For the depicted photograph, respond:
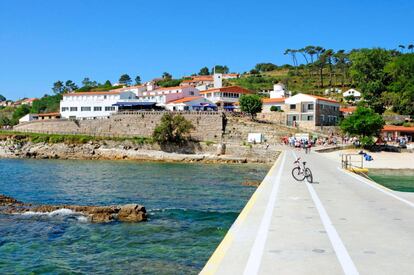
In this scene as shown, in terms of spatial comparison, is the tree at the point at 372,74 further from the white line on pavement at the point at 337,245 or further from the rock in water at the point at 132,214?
the white line on pavement at the point at 337,245

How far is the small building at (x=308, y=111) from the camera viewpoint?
2783 inches

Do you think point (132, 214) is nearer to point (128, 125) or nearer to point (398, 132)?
point (128, 125)

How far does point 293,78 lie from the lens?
437 ft

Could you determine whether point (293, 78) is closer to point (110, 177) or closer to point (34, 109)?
point (34, 109)

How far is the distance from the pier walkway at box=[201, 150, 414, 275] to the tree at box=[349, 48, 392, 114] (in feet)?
234

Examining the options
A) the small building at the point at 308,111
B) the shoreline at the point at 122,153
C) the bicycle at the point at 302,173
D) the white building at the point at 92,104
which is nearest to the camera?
the bicycle at the point at 302,173

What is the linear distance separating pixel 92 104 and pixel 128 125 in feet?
49.0

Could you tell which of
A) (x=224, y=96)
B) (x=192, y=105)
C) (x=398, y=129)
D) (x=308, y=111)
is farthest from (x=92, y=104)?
(x=398, y=129)

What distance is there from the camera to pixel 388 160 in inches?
1838

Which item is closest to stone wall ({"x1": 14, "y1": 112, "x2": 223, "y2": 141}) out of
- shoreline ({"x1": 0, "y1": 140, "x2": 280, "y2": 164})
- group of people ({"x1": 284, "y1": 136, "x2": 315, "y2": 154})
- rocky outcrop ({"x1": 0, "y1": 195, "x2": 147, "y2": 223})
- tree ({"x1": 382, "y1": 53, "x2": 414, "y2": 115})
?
shoreline ({"x1": 0, "y1": 140, "x2": 280, "y2": 164})

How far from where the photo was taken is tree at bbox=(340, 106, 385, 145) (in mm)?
55031

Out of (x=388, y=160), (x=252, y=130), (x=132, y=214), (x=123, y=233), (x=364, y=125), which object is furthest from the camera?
(x=252, y=130)

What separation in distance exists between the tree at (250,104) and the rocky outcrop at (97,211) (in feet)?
177

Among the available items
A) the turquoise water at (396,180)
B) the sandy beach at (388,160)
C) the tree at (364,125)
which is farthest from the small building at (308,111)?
the turquoise water at (396,180)
